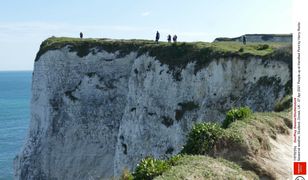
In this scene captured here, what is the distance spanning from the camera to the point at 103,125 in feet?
185

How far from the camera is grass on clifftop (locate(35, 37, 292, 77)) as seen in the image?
3942 cm

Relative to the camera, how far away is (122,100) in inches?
2215

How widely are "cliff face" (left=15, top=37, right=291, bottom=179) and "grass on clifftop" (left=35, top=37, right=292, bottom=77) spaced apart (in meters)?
0.15

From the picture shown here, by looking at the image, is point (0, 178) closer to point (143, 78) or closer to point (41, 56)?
point (41, 56)

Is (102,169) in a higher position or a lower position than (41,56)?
lower

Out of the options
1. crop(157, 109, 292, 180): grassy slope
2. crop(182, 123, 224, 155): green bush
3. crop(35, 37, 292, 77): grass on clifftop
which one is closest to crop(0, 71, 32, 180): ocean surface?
crop(35, 37, 292, 77): grass on clifftop

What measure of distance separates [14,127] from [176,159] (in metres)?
106

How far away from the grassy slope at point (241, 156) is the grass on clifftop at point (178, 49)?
1603 centimetres

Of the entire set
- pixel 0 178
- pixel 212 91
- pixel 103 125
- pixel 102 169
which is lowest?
pixel 0 178

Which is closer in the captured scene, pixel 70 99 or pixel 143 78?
pixel 143 78

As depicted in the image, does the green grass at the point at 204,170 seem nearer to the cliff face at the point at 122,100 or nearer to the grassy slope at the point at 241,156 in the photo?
the grassy slope at the point at 241,156

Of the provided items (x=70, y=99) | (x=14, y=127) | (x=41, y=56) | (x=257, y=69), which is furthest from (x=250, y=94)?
(x=14, y=127)

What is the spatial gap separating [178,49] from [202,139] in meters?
30.3

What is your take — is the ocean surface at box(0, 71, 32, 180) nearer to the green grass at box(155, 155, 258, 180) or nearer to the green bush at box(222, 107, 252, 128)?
Result: the green bush at box(222, 107, 252, 128)
